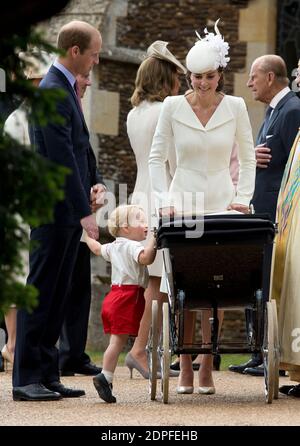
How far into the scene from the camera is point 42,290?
275 inches

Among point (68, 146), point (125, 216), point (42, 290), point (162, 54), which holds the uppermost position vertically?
point (162, 54)

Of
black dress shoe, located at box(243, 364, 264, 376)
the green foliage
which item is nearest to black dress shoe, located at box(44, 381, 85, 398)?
black dress shoe, located at box(243, 364, 264, 376)

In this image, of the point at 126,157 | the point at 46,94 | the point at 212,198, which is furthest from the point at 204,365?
the point at 126,157

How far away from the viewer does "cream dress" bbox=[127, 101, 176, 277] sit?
879 cm

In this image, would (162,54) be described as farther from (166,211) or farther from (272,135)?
(166,211)

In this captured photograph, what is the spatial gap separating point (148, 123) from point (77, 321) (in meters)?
1.49

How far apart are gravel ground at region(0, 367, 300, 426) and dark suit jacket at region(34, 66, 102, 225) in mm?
1018

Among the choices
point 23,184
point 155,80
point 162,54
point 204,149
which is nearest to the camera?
point 23,184

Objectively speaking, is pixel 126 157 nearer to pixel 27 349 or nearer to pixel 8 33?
pixel 27 349

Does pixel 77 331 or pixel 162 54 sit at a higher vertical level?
pixel 162 54

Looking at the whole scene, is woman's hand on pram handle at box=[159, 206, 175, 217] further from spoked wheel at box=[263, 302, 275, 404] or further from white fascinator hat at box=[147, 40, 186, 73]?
white fascinator hat at box=[147, 40, 186, 73]

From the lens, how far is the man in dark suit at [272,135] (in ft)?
30.9

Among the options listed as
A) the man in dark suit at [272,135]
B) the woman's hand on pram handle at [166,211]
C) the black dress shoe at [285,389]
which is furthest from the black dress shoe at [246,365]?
the woman's hand on pram handle at [166,211]

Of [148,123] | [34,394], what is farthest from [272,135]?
[34,394]
